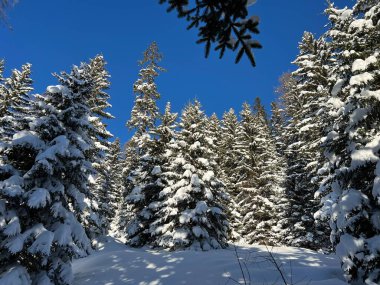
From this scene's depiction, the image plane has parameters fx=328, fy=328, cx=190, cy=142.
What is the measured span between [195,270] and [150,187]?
40.4 feet

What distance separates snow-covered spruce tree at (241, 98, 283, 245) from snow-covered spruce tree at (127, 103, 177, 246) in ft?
28.6

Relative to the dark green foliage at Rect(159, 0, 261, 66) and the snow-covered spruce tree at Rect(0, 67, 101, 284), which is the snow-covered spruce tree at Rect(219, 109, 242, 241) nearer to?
the snow-covered spruce tree at Rect(0, 67, 101, 284)

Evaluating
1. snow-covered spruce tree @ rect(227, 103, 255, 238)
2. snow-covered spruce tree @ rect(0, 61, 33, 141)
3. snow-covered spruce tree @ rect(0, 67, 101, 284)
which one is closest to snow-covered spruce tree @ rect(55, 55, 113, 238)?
snow-covered spruce tree @ rect(0, 67, 101, 284)

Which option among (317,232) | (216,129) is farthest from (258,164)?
(216,129)

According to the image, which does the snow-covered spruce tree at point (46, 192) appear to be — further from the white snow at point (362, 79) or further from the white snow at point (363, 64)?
the white snow at point (363, 64)

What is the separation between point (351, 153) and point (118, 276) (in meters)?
8.53

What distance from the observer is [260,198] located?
27.8 m

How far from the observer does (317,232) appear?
78.4 ft

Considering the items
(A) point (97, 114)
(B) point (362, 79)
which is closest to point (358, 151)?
(B) point (362, 79)

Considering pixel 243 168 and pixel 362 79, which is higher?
pixel 243 168

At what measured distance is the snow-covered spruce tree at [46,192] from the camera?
383 inches

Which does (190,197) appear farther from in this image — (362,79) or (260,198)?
(362,79)

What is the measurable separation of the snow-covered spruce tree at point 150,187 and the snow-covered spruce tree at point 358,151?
12946 millimetres

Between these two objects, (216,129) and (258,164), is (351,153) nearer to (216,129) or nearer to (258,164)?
(258,164)
